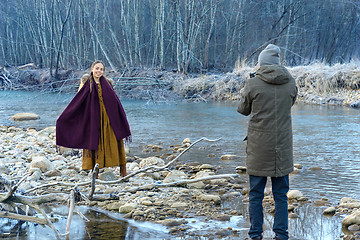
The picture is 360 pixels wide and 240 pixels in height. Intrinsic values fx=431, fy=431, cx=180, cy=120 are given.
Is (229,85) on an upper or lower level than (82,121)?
lower

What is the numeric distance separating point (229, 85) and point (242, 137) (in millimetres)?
8842

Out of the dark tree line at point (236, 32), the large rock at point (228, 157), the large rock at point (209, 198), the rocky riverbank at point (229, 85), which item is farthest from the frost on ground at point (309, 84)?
the large rock at point (209, 198)

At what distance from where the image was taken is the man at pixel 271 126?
319 cm

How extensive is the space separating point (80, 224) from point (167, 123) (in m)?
7.82

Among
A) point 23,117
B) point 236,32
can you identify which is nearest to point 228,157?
point 23,117

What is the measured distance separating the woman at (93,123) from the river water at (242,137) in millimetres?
1460

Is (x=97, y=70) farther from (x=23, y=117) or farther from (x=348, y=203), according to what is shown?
(x=23, y=117)

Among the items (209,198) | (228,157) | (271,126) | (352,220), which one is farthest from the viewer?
(228,157)

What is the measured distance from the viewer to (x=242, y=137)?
367 inches

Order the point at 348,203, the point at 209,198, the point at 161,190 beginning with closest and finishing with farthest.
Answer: the point at 348,203, the point at 209,198, the point at 161,190

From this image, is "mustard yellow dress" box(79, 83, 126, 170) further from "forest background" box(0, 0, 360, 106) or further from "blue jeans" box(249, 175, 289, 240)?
"forest background" box(0, 0, 360, 106)

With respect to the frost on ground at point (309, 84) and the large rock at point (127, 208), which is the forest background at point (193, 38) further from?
the large rock at point (127, 208)

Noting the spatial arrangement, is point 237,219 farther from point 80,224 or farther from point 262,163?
point 80,224

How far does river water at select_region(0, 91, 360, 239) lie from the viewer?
3.97 metres
